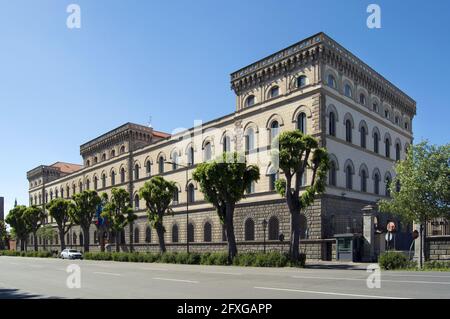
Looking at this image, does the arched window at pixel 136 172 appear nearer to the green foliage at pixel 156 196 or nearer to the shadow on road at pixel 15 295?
the green foliage at pixel 156 196

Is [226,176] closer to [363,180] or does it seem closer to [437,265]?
[437,265]

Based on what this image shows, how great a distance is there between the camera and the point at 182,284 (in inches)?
598

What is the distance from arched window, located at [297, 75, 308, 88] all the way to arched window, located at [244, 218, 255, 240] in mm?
12477

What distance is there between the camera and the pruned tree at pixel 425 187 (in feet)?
74.9

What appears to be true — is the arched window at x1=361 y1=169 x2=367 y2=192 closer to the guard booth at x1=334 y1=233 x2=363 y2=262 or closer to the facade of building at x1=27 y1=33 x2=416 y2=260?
the facade of building at x1=27 y1=33 x2=416 y2=260

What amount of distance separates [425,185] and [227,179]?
1206 cm

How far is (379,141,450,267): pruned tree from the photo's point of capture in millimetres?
22844

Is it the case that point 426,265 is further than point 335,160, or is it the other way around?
point 335,160

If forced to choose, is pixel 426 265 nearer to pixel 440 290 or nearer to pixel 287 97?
pixel 440 290

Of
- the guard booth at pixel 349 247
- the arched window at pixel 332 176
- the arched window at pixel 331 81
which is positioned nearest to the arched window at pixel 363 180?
the arched window at pixel 332 176

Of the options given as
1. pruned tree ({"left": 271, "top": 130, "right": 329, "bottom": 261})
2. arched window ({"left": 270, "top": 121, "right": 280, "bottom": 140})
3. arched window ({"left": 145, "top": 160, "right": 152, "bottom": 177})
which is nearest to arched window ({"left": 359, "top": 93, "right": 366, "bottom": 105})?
arched window ({"left": 270, "top": 121, "right": 280, "bottom": 140})

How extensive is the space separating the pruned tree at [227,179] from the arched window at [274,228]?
7086 mm
